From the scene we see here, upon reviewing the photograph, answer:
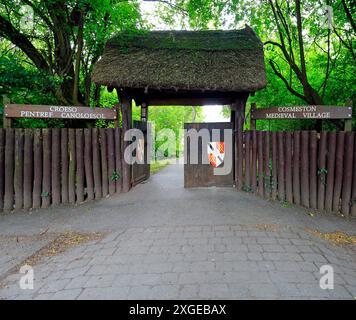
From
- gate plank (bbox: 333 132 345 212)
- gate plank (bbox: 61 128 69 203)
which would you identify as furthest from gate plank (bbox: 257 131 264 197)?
gate plank (bbox: 61 128 69 203)

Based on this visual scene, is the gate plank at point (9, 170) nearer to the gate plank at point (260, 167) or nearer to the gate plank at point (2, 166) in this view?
the gate plank at point (2, 166)

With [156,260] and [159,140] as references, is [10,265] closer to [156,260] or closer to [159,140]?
[156,260]

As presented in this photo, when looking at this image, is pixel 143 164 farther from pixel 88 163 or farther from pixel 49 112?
pixel 49 112

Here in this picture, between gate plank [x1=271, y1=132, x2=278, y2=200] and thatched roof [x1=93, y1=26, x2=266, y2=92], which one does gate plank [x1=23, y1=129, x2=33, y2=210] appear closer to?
thatched roof [x1=93, y1=26, x2=266, y2=92]

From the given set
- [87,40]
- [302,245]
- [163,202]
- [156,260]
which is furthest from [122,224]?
[87,40]

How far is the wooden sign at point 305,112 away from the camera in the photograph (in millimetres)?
7921

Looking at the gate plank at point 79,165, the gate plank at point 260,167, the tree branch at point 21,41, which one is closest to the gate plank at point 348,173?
the gate plank at point 260,167

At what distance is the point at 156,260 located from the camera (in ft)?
14.3

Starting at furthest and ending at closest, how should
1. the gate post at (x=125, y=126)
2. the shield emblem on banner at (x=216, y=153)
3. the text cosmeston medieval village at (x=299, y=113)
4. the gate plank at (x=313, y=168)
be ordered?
1. the shield emblem on banner at (x=216, y=153)
2. the gate post at (x=125, y=126)
3. the text cosmeston medieval village at (x=299, y=113)
4. the gate plank at (x=313, y=168)

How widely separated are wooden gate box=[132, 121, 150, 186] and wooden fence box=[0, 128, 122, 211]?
977mm

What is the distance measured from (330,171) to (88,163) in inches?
251

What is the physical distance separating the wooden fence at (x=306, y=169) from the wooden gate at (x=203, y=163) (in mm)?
831

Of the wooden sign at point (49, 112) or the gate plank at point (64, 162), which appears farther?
the gate plank at point (64, 162)

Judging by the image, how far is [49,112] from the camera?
805 cm
